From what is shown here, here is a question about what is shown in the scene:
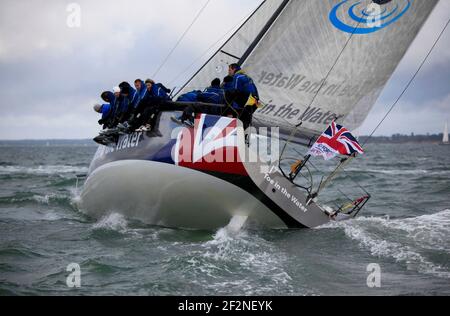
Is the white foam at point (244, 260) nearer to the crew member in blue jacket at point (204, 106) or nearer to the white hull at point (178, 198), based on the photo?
the white hull at point (178, 198)

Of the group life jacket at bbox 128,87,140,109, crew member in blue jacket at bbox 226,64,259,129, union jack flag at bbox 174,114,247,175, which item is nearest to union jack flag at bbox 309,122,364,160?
crew member in blue jacket at bbox 226,64,259,129

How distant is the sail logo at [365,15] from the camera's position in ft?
27.2

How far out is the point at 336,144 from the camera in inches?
276

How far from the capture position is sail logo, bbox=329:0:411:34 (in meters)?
8.29

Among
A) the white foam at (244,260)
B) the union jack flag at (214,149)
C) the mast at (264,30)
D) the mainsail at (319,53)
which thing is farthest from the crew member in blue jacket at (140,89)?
the white foam at (244,260)

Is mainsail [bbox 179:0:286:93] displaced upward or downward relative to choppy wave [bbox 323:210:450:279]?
upward

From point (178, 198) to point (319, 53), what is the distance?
3.40 meters

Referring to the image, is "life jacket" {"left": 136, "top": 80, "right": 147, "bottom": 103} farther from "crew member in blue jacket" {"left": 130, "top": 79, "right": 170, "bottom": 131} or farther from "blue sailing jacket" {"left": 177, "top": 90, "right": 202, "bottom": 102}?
"blue sailing jacket" {"left": 177, "top": 90, "right": 202, "bottom": 102}

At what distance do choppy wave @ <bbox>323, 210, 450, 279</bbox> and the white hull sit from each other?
1145 millimetres

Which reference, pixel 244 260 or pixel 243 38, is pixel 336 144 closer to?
pixel 244 260

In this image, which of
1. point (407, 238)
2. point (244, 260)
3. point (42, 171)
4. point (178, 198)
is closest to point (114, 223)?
point (178, 198)

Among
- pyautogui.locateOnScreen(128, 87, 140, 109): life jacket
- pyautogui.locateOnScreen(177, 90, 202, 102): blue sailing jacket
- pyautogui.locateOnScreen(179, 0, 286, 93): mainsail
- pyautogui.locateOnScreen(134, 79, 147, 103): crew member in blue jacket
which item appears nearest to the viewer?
pyautogui.locateOnScreen(177, 90, 202, 102): blue sailing jacket

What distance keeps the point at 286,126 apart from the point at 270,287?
4438 mm
